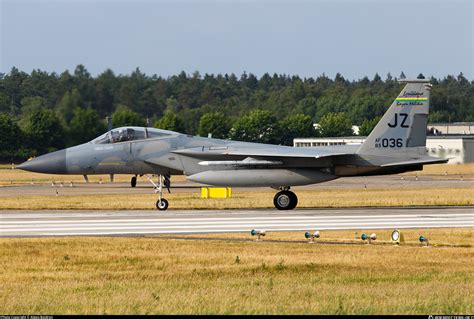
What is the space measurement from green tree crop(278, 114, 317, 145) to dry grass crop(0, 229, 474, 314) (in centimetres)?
6206

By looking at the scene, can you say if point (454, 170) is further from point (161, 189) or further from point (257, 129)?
point (161, 189)

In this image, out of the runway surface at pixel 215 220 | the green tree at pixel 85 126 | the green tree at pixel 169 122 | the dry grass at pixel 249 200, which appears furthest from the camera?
the green tree at pixel 169 122

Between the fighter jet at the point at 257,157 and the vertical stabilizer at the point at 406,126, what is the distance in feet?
0.10

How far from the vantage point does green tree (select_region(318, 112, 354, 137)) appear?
91.1 meters

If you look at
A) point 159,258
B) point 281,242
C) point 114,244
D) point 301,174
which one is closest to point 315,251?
point 281,242

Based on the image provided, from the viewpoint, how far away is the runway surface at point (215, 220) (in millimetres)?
22703

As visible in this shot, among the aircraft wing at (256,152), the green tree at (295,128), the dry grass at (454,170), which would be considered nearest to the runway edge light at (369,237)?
the aircraft wing at (256,152)

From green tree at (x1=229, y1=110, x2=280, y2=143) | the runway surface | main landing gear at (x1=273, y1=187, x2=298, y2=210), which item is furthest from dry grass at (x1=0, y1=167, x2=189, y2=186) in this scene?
the runway surface

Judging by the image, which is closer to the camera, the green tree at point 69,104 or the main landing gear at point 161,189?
the main landing gear at point 161,189

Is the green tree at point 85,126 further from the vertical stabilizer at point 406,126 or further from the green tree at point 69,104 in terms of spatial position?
the vertical stabilizer at point 406,126

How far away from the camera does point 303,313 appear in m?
11.7

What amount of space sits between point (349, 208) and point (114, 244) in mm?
13657

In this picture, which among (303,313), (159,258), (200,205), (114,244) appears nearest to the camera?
(303,313)

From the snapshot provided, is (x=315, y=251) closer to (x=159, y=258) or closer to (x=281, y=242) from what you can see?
(x=281, y=242)
